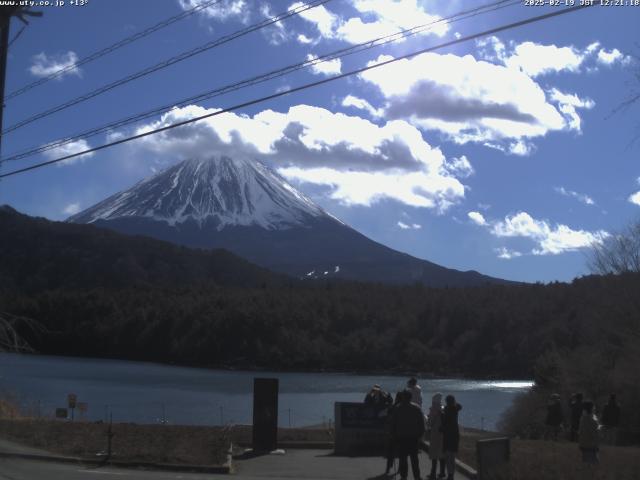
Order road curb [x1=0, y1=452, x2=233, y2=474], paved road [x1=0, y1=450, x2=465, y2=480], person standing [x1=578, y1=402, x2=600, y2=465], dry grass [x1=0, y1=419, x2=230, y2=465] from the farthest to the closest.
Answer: dry grass [x1=0, y1=419, x2=230, y2=465] < road curb [x1=0, y1=452, x2=233, y2=474] < paved road [x1=0, y1=450, x2=465, y2=480] < person standing [x1=578, y1=402, x2=600, y2=465]

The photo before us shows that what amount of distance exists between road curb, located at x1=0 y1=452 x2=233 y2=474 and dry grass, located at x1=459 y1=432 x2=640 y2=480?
4380 millimetres

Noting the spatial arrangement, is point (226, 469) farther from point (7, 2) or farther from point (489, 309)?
point (489, 309)

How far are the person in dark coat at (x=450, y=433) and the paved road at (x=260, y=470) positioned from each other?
3.37 feet

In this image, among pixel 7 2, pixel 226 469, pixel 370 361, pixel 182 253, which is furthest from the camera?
pixel 182 253

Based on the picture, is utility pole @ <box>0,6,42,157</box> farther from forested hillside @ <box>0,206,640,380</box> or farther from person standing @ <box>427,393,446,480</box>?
forested hillside @ <box>0,206,640,380</box>

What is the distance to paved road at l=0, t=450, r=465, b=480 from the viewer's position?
13.3m

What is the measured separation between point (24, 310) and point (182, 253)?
203 feet

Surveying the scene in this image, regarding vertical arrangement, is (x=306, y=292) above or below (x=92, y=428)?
above

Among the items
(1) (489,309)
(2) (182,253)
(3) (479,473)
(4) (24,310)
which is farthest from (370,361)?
(3) (479,473)

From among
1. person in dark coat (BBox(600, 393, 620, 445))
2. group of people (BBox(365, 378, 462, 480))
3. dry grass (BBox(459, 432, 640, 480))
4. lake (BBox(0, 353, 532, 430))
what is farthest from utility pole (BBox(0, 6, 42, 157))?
person in dark coat (BBox(600, 393, 620, 445))

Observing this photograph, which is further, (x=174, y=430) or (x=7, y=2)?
(x=174, y=430)

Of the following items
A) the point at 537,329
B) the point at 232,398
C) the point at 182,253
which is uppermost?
the point at 182,253

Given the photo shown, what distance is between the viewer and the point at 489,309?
112 meters

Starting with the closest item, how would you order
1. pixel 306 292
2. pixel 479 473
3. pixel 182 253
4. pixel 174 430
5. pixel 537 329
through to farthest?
pixel 479 473 → pixel 174 430 → pixel 537 329 → pixel 306 292 → pixel 182 253
